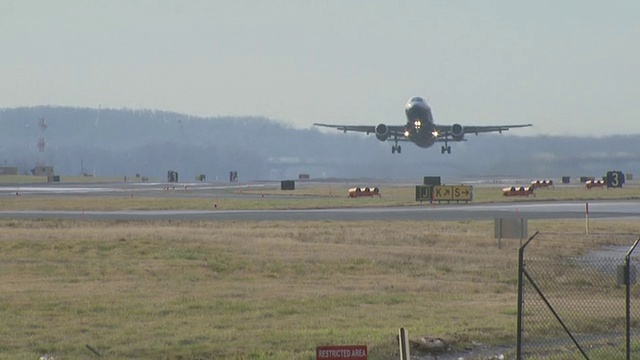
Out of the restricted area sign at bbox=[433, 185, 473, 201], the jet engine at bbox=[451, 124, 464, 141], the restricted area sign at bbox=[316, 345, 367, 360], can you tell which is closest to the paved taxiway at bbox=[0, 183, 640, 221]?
the restricted area sign at bbox=[433, 185, 473, 201]

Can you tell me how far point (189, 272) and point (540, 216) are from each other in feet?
116

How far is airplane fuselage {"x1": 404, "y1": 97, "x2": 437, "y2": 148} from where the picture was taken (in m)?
109

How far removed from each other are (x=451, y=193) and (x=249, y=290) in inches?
2270

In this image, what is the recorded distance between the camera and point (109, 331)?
2073 cm

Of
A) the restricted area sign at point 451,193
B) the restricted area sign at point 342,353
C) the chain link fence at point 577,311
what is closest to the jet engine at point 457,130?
the restricted area sign at point 451,193

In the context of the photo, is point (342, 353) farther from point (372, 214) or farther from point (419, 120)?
point (419, 120)

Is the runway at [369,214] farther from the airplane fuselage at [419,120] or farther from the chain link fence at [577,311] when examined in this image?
the airplane fuselage at [419,120]

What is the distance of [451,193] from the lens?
277ft

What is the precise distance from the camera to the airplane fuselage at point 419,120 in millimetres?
109375

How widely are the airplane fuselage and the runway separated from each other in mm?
33956

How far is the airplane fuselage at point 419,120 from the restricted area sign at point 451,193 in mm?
25754

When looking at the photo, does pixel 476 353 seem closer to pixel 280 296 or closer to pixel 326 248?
pixel 280 296

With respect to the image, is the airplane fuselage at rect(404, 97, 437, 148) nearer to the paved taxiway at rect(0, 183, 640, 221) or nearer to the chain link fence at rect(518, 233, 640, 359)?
the paved taxiway at rect(0, 183, 640, 221)

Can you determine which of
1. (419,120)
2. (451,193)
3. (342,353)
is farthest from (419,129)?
(342,353)
